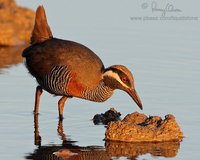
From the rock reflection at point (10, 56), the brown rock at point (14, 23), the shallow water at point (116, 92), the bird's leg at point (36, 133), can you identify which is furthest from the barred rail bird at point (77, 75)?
the brown rock at point (14, 23)

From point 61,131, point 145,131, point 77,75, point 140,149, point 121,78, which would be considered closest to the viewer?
point 140,149

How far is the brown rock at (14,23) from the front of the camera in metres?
24.8

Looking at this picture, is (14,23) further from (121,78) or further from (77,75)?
(121,78)

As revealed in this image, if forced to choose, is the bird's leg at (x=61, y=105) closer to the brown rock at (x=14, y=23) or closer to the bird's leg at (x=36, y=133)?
the bird's leg at (x=36, y=133)

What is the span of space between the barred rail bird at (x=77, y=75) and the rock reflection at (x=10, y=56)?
4.58 m

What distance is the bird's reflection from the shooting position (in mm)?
14172

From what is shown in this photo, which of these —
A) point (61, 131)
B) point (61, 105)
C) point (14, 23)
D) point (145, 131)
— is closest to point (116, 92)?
point (61, 105)

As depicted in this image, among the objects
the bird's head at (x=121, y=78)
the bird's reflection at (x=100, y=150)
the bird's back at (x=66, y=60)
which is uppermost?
the bird's back at (x=66, y=60)

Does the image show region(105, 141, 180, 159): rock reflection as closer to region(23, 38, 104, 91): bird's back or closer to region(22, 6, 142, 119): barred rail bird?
region(22, 6, 142, 119): barred rail bird

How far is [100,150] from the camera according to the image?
14.6 m

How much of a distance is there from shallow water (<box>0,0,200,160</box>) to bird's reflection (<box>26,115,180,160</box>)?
16 mm

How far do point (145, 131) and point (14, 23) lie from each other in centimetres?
1110

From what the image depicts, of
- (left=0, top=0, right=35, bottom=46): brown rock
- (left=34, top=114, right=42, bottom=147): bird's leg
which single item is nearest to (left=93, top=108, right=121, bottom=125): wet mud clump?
(left=34, top=114, right=42, bottom=147): bird's leg

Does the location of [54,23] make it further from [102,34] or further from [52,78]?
[52,78]
